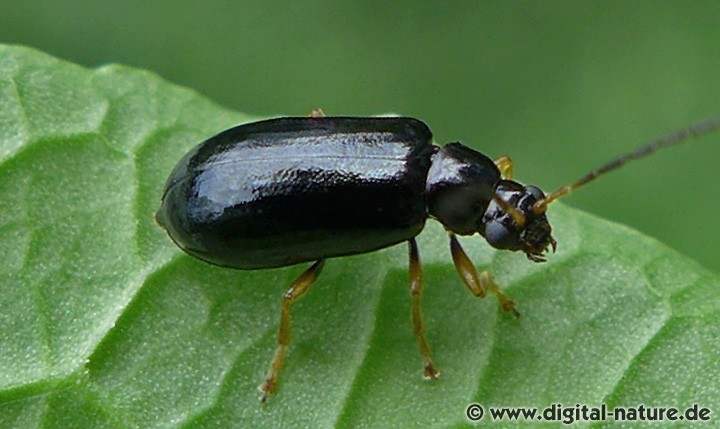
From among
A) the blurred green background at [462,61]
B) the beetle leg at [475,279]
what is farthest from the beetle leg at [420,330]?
the blurred green background at [462,61]

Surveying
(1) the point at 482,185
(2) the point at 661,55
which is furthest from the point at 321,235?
(2) the point at 661,55

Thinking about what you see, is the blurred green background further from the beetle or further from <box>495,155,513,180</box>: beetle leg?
the beetle

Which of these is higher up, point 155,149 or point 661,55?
point 661,55

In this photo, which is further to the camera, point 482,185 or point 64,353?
point 482,185

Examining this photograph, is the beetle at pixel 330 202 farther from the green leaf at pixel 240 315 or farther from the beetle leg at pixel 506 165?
the beetle leg at pixel 506 165

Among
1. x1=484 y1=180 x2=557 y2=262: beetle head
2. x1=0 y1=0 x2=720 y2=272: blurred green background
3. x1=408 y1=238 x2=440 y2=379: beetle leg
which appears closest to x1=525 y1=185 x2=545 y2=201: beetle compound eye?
x1=484 y1=180 x2=557 y2=262: beetle head

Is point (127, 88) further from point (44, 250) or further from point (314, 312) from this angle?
point (314, 312)

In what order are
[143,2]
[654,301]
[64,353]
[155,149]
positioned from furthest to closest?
[143,2] < [155,149] < [654,301] < [64,353]
